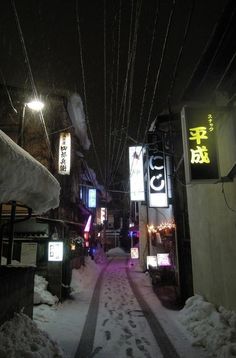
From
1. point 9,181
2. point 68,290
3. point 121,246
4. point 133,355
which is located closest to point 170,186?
point 68,290

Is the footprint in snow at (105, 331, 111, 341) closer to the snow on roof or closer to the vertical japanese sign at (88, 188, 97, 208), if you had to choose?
the snow on roof

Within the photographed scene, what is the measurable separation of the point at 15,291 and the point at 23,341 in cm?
105

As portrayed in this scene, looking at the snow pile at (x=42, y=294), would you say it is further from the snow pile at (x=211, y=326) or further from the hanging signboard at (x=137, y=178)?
the hanging signboard at (x=137, y=178)

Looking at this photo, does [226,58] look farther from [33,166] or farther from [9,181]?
[9,181]

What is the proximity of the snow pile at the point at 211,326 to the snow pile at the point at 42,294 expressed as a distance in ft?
20.3

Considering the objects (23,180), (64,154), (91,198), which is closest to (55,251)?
(64,154)

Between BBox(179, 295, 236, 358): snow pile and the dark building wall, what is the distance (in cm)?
493

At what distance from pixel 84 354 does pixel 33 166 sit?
5.67m

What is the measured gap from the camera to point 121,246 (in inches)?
2815

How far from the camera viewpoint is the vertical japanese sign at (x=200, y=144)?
921cm

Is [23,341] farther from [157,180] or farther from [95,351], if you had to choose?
[157,180]

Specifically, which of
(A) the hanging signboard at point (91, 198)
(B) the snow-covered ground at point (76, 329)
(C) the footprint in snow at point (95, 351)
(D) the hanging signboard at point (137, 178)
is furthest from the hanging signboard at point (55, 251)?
(A) the hanging signboard at point (91, 198)

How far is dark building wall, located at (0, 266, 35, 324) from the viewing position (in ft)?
17.7

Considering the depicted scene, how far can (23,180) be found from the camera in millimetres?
4664
